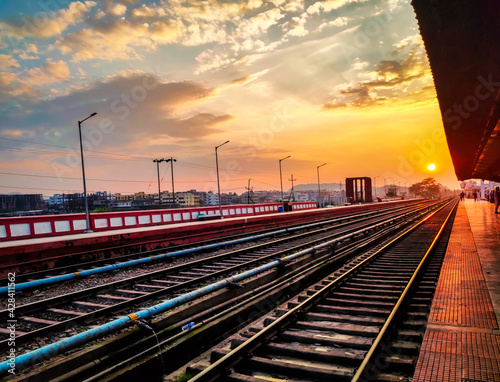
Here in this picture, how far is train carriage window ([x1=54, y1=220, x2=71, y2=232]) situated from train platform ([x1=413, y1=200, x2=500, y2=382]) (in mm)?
19176

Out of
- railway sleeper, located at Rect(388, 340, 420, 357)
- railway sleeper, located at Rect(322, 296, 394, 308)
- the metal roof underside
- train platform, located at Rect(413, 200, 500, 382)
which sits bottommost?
railway sleeper, located at Rect(388, 340, 420, 357)

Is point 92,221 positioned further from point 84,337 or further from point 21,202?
point 21,202

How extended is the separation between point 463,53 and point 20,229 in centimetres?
1949

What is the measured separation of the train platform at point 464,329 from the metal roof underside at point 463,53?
4461mm

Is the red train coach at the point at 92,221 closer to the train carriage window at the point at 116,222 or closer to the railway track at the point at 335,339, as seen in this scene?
the train carriage window at the point at 116,222

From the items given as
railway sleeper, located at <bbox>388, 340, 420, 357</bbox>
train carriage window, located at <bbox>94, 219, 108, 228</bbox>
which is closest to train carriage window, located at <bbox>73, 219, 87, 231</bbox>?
train carriage window, located at <bbox>94, 219, 108, 228</bbox>

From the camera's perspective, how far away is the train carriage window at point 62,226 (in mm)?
19719

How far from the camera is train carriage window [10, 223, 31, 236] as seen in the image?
17078mm

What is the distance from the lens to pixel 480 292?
22.1ft

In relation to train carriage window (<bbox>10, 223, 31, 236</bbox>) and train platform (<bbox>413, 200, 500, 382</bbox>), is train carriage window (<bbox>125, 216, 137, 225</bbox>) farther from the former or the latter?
train platform (<bbox>413, 200, 500, 382</bbox>)

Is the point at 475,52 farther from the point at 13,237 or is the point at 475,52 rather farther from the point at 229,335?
the point at 13,237

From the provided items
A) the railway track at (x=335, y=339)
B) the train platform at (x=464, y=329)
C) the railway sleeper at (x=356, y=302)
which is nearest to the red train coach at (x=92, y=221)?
the railway track at (x=335, y=339)

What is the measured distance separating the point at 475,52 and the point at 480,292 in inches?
180

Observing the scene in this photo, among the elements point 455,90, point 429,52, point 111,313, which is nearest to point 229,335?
point 111,313
